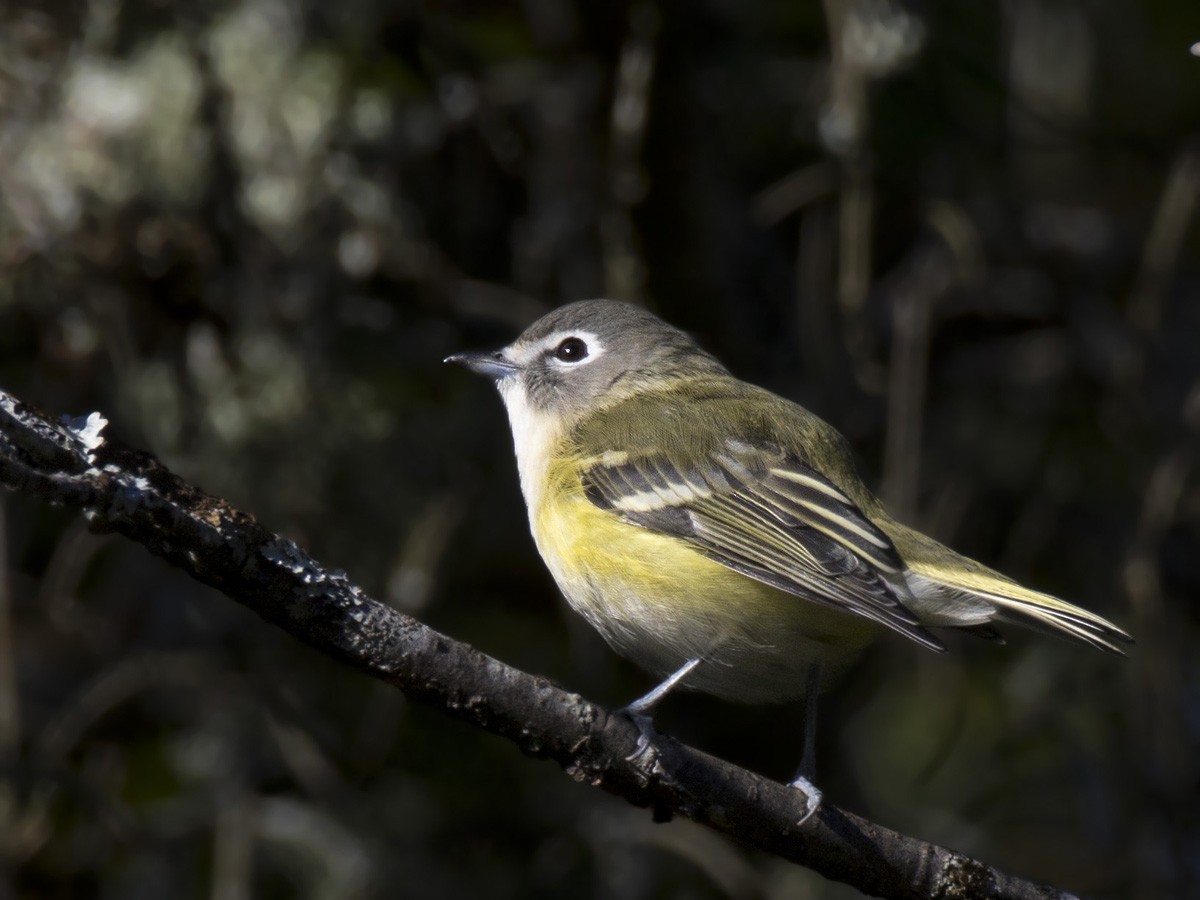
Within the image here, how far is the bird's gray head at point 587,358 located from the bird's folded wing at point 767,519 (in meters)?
0.57

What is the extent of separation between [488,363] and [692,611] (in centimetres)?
127

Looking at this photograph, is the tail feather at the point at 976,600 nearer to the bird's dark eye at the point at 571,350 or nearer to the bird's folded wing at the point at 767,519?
the bird's folded wing at the point at 767,519

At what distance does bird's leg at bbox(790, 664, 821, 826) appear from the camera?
251cm

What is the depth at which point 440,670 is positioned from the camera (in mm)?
2180

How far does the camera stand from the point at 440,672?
2.18 metres

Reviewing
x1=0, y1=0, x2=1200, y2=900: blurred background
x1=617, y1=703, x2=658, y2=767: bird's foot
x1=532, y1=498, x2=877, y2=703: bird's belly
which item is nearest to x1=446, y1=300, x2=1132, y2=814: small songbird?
x1=532, y1=498, x2=877, y2=703: bird's belly

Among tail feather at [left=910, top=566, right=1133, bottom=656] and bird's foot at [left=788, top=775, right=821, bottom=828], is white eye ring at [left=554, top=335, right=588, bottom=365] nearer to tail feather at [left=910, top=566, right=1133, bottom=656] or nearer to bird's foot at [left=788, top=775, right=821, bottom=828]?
tail feather at [left=910, top=566, right=1133, bottom=656]

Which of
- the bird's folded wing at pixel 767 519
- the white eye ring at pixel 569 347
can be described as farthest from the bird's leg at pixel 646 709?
the white eye ring at pixel 569 347

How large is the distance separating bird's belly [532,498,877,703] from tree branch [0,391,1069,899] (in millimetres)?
580

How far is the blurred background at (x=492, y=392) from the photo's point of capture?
4371 mm

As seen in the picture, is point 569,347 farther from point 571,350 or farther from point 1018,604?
point 1018,604

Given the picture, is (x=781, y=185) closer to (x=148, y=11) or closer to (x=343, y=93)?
(x=343, y=93)

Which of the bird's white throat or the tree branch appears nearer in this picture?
the tree branch

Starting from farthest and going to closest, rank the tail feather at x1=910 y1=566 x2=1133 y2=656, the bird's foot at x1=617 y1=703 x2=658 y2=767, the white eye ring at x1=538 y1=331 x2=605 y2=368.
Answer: the white eye ring at x1=538 y1=331 x2=605 y2=368, the tail feather at x1=910 y1=566 x2=1133 y2=656, the bird's foot at x1=617 y1=703 x2=658 y2=767
